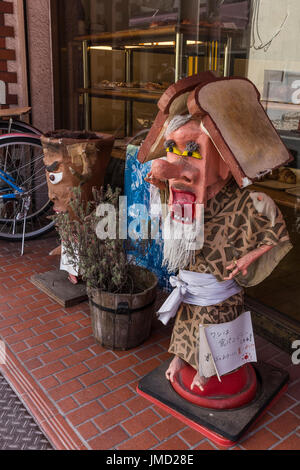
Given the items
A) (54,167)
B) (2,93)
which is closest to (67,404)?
A: (54,167)

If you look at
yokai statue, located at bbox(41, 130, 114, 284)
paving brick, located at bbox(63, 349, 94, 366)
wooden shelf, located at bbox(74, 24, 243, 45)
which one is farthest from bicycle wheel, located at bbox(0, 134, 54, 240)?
paving brick, located at bbox(63, 349, 94, 366)

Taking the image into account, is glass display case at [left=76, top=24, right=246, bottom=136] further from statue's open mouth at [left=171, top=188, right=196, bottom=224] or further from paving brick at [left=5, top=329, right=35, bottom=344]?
paving brick at [left=5, top=329, right=35, bottom=344]

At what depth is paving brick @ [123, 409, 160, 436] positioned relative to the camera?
8.09 feet

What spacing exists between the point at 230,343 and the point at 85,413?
911 mm

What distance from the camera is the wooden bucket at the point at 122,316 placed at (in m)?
3.02

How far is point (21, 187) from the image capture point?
5012 mm

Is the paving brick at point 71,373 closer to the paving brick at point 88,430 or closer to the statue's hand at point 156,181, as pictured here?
the paving brick at point 88,430

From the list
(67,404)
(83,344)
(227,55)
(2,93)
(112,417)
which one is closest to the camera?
(112,417)

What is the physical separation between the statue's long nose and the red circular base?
46.4 inches

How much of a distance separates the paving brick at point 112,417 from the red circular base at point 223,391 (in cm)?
33

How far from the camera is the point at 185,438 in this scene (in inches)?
94.6

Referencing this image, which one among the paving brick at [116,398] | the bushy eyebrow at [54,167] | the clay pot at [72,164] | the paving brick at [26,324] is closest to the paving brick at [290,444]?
the paving brick at [116,398]

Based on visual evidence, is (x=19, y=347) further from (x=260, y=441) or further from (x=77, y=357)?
(x=260, y=441)

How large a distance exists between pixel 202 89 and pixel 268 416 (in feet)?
5.95
